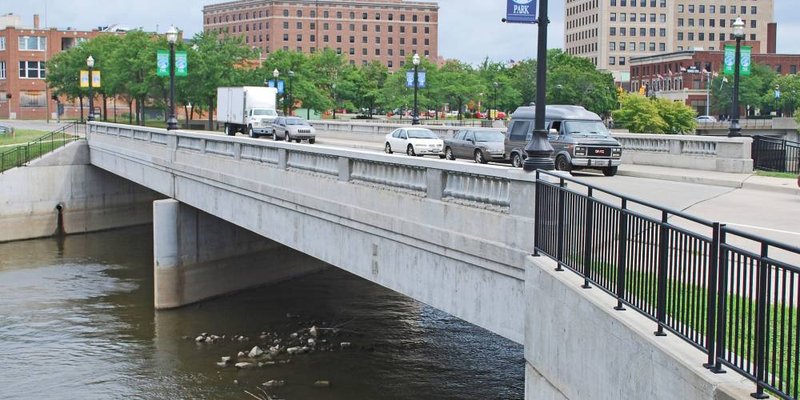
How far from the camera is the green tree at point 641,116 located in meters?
58.0

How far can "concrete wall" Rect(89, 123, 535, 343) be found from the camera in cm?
1239

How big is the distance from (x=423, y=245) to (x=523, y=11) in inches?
156

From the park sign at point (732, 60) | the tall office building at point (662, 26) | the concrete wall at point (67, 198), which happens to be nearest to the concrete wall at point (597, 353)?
the park sign at point (732, 60)

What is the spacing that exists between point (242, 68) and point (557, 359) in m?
74.8

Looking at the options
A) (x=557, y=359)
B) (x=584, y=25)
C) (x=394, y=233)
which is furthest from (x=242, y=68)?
(x=584, y=25)

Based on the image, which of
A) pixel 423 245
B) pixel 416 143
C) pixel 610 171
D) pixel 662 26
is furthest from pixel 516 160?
pixel 662 26

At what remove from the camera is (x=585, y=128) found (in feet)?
90.1

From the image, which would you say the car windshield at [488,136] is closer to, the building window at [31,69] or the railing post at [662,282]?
the railing post at [662,282]

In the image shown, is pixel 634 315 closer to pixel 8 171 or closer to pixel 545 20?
pixel 545 20

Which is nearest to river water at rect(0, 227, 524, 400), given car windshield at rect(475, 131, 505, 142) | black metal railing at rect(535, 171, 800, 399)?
car windshield at rect(475, 131, 505, 142)

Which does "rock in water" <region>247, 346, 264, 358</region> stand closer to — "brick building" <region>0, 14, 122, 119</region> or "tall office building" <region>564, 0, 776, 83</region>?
"brick building" <region>0, 14, 122, 119</region>

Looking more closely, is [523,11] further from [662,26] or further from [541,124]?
[662,26]

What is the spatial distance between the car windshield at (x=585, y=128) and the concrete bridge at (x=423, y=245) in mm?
9708

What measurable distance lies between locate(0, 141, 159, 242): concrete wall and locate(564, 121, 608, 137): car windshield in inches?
1164
